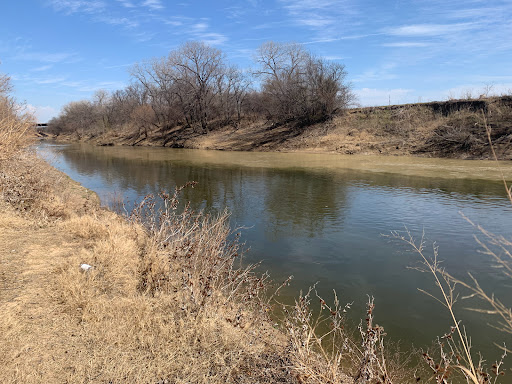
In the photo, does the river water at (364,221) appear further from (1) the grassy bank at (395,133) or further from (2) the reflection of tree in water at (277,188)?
(1) the grassy bank at (395,133)

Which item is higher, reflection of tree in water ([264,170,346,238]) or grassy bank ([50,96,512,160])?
grassy bank ([50,96,512,160])

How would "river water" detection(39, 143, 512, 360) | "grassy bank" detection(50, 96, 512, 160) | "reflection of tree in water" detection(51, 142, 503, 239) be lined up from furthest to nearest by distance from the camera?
"grassy bank" detection(50, 96, 512, 160) → "reflection of tree in water" detection(51, 142, 503, 239) → "river water" detection(39, 143, 512, 360)

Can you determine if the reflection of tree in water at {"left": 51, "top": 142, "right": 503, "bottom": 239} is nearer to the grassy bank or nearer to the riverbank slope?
the riverbank slope


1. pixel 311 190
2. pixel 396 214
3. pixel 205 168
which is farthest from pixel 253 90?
pixel 396 214

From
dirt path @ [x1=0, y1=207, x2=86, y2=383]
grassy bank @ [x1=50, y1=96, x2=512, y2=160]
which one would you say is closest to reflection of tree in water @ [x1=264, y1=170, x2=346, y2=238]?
dirt path @ [x1=0, y1=207, x2=86, y2=383]

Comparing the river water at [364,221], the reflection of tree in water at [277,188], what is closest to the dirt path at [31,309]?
the river water at [364,221]

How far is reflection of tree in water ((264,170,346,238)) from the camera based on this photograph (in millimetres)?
10906

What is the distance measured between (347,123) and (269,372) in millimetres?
39472

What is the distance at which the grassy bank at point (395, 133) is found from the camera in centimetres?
2989

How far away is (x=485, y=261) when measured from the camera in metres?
8.09

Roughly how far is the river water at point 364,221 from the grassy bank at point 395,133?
6.55 m

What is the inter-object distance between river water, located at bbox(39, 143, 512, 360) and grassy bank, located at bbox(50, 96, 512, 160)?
6553mm

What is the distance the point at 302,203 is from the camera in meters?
14.0

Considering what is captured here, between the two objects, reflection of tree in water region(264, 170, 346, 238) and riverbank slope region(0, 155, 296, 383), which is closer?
riverbank slope region(0, 155, 296, 383)
